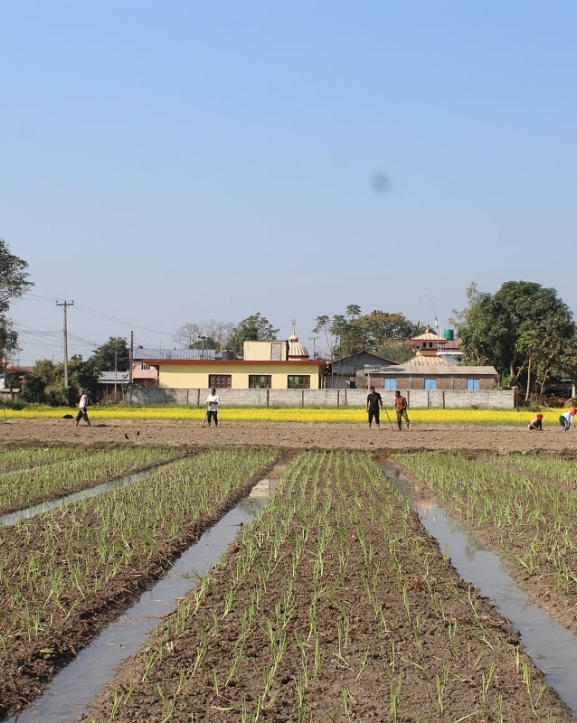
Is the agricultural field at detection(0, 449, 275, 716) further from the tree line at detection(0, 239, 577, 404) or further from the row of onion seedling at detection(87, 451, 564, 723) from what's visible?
the tree line at detection(0, 239, 577, 404)

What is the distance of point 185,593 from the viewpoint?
7.71m

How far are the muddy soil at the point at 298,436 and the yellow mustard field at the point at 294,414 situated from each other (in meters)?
3.32

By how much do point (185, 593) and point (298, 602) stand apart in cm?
117

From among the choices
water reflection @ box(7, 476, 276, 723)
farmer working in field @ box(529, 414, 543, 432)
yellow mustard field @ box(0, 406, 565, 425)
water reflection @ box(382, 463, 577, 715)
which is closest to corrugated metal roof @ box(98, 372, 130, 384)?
yellow mustard field @ box(0, 406, 565, 425)

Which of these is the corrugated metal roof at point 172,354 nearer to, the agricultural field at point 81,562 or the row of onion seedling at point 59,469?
the row of onion seedling at point 59,469

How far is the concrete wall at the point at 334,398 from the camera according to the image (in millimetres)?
47094

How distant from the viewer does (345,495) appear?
1358 cm

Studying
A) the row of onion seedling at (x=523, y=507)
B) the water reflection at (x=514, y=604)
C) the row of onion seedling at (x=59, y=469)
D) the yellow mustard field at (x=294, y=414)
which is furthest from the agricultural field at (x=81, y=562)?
the yellow mustard field at (x=294, y=414)

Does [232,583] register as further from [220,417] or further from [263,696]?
[220,417]

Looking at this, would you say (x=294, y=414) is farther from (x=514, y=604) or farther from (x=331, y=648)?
(x=331, y=648)

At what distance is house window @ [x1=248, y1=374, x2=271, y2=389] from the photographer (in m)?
53.7

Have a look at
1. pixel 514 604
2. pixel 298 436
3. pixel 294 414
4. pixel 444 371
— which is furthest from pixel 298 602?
pixel 444 371

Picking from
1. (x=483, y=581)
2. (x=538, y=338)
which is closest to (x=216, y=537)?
(x=483, y=581)

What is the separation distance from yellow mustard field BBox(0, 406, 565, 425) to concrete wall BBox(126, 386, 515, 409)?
2.99 feet
